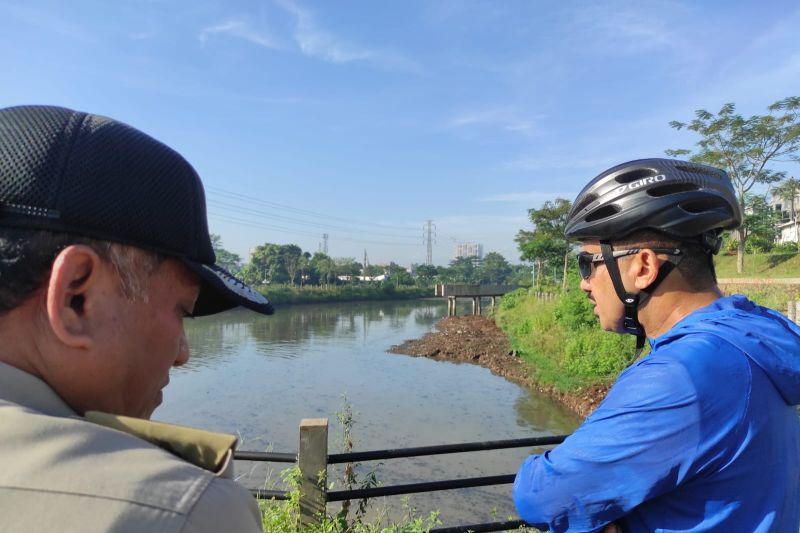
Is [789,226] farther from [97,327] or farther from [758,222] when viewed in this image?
[97,327]

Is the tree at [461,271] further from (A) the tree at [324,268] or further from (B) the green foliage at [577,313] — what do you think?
(B) the green foliage at [577,313]

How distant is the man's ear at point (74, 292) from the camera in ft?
2.60

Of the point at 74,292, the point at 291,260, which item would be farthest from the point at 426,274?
the point at 74,292

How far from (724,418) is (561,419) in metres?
13.0

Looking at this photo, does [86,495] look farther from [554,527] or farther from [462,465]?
[462,465]

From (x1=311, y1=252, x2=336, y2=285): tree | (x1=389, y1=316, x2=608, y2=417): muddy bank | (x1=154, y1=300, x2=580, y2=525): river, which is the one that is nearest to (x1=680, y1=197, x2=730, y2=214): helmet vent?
(x1=154, y1=300, x2=580, y2=525): river

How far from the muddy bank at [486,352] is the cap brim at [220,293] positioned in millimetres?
13130

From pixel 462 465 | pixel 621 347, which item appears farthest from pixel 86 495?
pixel 621 347

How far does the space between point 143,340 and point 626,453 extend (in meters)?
1.16

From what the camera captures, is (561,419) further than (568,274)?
No

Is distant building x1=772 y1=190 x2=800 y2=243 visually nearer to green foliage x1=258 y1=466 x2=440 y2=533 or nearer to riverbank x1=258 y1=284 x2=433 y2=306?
riverbank x1=258 y1=284 x2=433 y2=306

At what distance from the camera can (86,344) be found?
820 millimetres

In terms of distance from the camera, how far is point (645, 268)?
1734 millimetres

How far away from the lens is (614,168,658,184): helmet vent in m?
1.91
